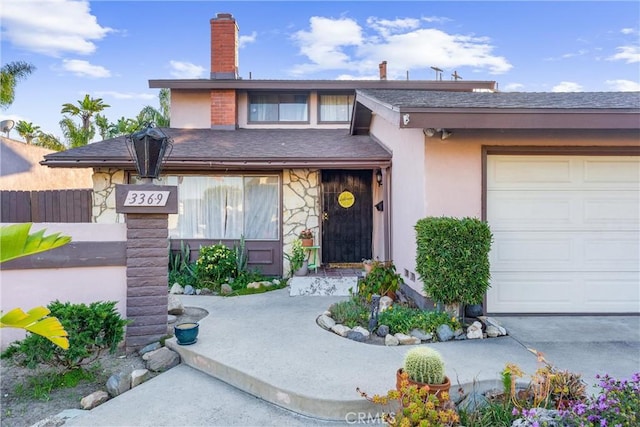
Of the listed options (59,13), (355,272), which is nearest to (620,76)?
(355,272)

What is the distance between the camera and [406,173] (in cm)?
645

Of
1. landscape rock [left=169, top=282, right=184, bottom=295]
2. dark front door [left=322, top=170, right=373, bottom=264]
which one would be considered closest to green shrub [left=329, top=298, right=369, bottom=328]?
landscape rock [left=169, top=282, right=184, bottom=295]

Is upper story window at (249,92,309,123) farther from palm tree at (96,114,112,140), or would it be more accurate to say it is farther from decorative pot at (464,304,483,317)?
palm tree at (96,114,112,140)

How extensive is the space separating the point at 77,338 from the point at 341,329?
114 inches

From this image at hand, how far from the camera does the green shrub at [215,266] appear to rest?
7761mm

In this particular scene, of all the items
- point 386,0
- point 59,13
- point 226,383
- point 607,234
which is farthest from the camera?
point 386,0

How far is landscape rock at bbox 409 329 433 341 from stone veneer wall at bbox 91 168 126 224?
22.5ft

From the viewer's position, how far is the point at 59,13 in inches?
301

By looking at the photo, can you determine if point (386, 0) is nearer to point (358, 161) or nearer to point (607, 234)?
point (358, 161)

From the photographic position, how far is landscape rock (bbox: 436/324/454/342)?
4613mm

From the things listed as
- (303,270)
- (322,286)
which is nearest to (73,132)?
(303,270)

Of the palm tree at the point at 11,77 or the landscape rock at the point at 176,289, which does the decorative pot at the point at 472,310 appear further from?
the palm tree at the point at 11,77

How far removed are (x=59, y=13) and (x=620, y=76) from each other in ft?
47.8

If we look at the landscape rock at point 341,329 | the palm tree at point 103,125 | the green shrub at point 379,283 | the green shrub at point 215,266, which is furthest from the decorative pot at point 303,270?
the palm tree at point 103,125
